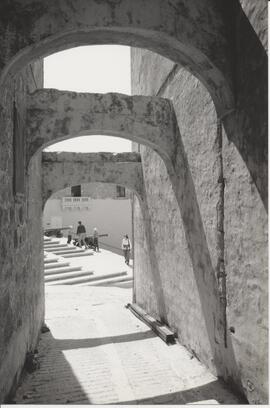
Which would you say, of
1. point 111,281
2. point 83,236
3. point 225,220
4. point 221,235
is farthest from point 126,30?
point 83,236

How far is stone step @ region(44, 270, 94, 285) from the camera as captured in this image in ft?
37.7

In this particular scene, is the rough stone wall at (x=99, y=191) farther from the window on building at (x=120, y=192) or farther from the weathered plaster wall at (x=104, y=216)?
the window on building at (x=120, y=192)

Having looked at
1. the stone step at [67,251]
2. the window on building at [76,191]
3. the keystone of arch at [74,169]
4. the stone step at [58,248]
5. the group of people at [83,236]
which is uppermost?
the window on building at [76,191]

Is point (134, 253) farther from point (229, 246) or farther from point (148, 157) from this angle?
point (229, 246)

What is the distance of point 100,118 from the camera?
554cm

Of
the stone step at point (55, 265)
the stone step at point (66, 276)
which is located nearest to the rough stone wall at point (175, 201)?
the stone step at point (66, 276)

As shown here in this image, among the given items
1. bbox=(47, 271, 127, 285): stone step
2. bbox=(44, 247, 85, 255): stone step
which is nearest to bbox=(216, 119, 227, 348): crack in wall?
bbox=(47, 271, 127, 285): stone step

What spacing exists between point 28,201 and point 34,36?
298 centimetres

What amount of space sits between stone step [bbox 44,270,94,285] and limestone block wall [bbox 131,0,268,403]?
5.92 metres

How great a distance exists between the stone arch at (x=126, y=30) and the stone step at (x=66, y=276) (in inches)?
373

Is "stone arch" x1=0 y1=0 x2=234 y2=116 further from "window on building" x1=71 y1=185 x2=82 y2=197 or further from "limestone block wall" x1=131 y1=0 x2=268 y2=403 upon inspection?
"window on building" x1=71 y1=185 x2=82 y2=197

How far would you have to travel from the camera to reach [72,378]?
4.51 m

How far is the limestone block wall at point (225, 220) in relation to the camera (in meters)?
3.01

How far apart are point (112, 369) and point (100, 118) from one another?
3936 millimetres
